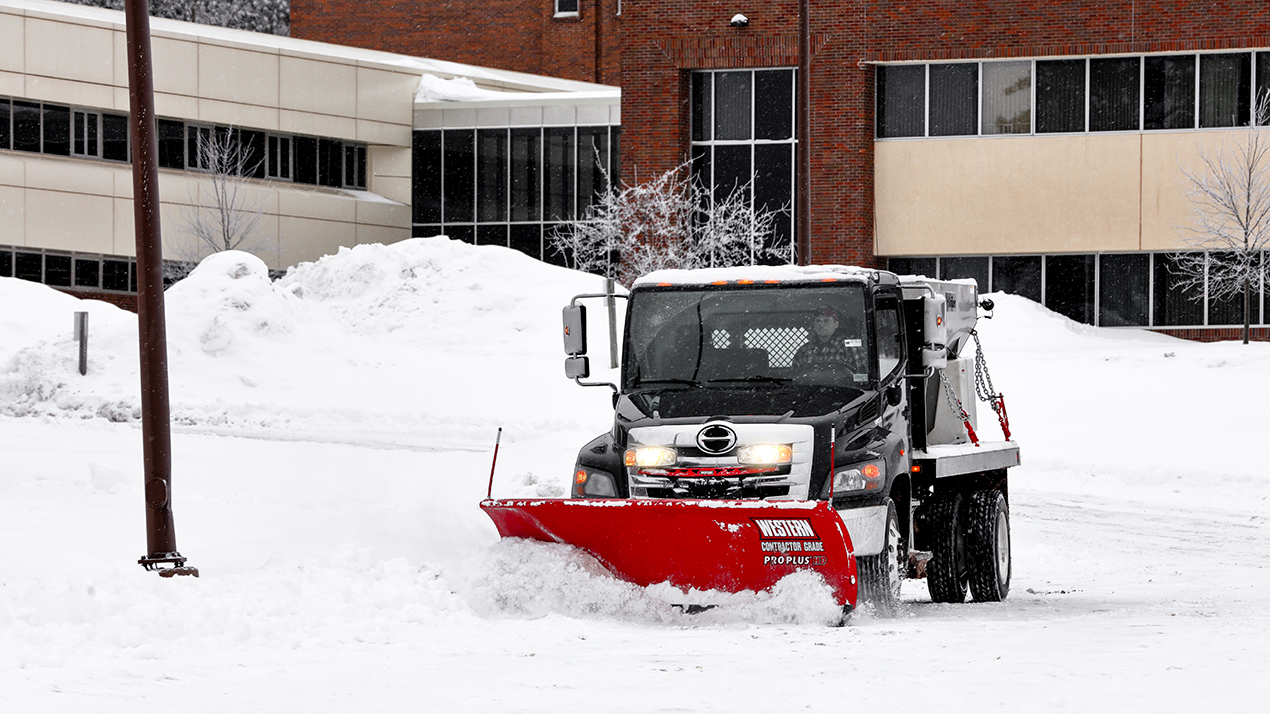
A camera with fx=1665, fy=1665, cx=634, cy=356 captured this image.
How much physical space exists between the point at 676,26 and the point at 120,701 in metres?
34.0

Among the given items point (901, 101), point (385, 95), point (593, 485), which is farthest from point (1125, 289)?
point (593, 485)

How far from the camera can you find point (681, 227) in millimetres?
39875

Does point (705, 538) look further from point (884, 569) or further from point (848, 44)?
point (848, 44)

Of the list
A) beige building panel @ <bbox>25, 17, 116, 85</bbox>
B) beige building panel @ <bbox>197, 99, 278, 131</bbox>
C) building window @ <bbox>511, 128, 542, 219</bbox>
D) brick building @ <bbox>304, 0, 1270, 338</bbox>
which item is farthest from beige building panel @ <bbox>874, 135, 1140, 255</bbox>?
beige building panel @ <bbox>25, 17, 116, 85</bbox>

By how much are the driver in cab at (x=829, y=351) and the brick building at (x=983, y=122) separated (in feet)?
92.5

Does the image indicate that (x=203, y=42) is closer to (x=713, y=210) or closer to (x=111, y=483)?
(x=713, y=210)

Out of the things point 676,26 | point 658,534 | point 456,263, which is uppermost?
point 676,26

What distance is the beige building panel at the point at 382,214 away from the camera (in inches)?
1988

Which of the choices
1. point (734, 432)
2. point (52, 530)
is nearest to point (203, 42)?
point (52, 530)

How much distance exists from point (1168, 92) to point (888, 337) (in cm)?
2899

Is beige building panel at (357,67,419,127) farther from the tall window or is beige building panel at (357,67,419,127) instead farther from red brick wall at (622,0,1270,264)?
the tall window

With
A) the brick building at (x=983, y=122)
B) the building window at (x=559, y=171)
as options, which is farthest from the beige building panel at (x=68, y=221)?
the brick building at (x=983, y=122)

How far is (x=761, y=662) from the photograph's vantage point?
8094 mm

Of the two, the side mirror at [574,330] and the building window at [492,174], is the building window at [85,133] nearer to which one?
the building window at [492,174]
